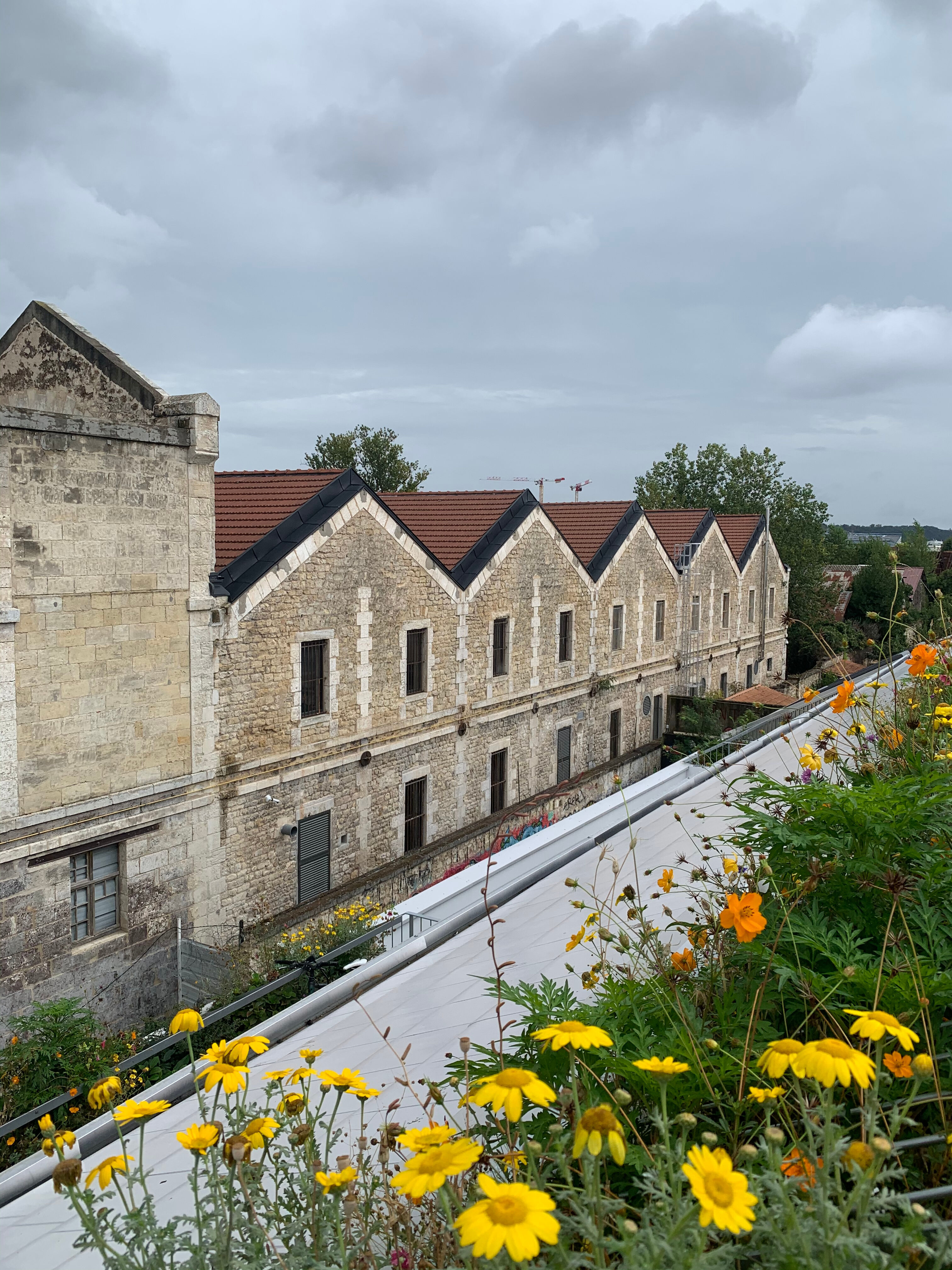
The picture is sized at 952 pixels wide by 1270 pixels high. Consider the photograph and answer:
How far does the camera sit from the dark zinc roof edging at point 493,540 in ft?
60.8

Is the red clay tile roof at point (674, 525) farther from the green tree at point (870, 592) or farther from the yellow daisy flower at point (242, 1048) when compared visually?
the yellow daisy flower at point (242, 1048)

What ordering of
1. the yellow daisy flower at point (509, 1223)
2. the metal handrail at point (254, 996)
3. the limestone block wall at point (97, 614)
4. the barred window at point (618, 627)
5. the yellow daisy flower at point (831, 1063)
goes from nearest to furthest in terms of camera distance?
the yellow daisy flower at point (509, 1223), the yellow daisy flower at point (831, 1063), the metal handrail at point (254, 996), the limestone block wall at point (97, 614), the barred window at point (618, 627)

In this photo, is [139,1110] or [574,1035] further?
[139,1110]

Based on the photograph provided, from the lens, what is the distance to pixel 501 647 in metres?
19.8

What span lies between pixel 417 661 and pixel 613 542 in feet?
28.9

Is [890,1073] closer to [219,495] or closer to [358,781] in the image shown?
[358,781]

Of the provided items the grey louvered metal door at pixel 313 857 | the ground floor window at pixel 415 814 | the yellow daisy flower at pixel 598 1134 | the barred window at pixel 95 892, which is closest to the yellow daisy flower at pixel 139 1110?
the yellow daisy flower at pixel 598 1134

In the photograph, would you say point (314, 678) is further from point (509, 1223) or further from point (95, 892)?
point (509, 1223)

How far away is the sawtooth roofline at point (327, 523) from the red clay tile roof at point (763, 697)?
694cm

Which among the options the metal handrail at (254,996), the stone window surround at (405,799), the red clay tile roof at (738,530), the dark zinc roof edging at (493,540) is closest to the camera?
the metal handrail at (254,996)

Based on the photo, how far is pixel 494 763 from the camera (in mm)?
19953

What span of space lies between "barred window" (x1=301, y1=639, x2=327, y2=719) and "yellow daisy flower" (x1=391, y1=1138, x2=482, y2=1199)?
12878 mm

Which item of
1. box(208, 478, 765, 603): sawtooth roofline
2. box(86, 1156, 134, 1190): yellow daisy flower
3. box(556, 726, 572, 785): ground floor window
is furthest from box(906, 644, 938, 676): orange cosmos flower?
box(556, 726, 572, 785): ground floor window

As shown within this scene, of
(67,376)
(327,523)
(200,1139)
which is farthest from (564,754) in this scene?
(200,1139)
